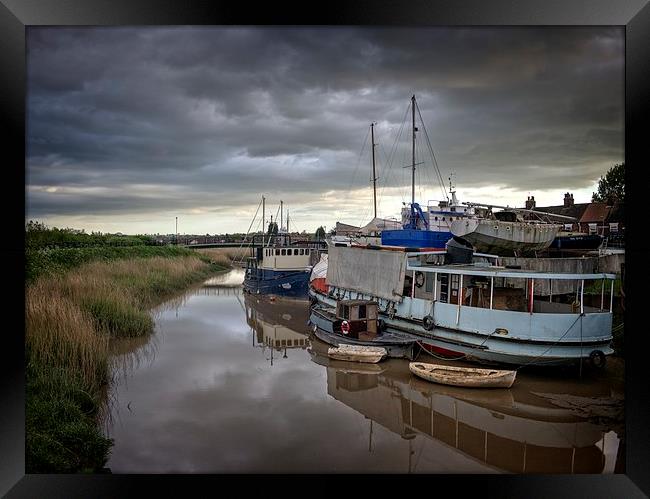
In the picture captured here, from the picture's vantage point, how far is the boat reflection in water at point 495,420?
459cm

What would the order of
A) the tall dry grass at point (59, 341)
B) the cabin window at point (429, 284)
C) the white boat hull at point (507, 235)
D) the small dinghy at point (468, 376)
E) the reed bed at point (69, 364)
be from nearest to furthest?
the reed bed at point (69, 364) < the tall dry grass at point (59, 341) < the small dinghy at point (468, 376) < the cabin window at point (429, 284) < the white boat hull at point (507, 235)

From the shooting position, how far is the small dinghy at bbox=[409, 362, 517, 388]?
6148 millimetres

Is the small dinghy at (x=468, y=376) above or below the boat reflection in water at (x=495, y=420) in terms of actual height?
above

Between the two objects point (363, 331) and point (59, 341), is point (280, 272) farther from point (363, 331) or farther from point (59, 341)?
point (59, 341)

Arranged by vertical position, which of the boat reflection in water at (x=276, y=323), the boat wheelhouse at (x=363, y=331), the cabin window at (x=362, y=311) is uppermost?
the cabin window at (x=362, y=311)

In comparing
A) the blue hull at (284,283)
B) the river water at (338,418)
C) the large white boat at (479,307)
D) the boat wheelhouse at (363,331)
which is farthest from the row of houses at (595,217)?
the blue hull at (284,283)

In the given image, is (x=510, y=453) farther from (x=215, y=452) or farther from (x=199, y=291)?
(x=199, y=291)

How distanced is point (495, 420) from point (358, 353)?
9.11 ft

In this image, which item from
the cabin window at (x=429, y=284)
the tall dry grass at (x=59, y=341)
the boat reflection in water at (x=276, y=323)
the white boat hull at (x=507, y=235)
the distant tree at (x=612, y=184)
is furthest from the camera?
the white boat hull at (x=507, y=235)

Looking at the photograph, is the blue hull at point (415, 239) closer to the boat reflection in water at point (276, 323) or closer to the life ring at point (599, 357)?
the boat reflection in water at point (276, 323)

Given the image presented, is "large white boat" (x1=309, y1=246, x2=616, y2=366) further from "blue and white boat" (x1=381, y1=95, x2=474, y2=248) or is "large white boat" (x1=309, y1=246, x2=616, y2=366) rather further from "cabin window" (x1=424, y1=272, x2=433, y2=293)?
"blue and white boat" (x1=381, y1=95, x2=474, y2=248)

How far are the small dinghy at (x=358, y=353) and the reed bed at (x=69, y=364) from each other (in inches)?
147

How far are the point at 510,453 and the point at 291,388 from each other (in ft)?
10.4

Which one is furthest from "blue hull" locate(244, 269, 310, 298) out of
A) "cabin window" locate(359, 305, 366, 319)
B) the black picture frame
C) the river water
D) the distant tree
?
the black picture frame
